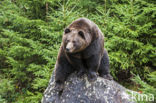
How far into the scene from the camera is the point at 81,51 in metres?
3.21

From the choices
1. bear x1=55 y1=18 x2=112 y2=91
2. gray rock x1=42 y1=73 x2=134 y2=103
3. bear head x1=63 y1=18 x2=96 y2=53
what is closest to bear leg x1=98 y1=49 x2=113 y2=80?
bear x1=55 y1=18 x2=112 y2=91

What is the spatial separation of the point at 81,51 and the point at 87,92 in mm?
1012

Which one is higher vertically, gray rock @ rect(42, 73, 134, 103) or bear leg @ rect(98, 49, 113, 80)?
bear leg @ rect(98, 49, 113, 80)

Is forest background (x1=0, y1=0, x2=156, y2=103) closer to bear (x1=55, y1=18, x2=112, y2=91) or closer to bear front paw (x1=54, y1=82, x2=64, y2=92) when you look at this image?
bear front paw (x1=54, y1=82, x2=64, y2=92)

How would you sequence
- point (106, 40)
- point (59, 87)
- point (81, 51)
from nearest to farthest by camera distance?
point (81, 51)
point (59, 87)
point (106, 40)

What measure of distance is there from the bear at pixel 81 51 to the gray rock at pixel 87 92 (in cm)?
15

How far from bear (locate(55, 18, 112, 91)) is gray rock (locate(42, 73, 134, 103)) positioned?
145 millimetres

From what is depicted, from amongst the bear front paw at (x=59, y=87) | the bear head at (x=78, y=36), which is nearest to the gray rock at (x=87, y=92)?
the bear front paw at (x=59, y=87)

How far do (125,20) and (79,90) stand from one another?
3.65 m

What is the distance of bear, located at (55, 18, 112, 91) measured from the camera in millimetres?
2979

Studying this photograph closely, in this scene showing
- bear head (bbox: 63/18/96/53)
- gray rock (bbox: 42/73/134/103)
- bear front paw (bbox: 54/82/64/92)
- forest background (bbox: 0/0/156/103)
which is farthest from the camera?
forest background (bbox: 0/0/156/103)

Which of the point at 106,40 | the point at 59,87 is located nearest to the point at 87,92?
the point at 59,87

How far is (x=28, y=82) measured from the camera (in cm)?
801

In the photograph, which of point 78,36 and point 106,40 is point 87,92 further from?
point 106,40
